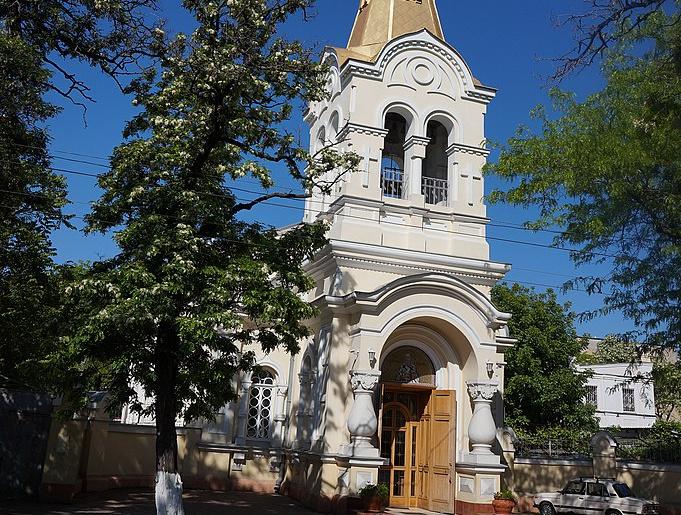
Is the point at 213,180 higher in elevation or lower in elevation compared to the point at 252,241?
higher

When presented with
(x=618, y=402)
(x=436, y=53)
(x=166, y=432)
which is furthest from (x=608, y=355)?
(x=166, y=432)

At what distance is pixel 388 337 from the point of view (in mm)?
15547

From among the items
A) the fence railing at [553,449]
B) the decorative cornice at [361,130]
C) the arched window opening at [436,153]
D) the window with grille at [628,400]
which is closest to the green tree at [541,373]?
the fence railing at [553,449]

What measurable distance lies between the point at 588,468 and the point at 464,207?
308 inches

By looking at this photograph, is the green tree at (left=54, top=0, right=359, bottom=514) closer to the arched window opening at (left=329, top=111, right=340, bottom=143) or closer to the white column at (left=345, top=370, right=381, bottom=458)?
the white column at (left=345, top=370, right=381, bottom=458)

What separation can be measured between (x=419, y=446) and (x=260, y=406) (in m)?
4.67

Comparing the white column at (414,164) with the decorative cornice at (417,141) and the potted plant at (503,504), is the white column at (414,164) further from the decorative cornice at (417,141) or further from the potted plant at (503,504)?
the potted plant at (503,504)

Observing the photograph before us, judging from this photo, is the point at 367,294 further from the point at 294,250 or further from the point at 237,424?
the point at 237,424

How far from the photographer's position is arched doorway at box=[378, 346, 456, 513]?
15.8m

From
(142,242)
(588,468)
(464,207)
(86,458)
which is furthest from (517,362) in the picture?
(142,242)

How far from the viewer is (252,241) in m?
12.6

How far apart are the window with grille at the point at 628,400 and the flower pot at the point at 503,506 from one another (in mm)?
28000

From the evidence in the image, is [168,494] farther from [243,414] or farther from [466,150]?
[466,150]

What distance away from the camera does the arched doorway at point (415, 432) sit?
15.8 m
